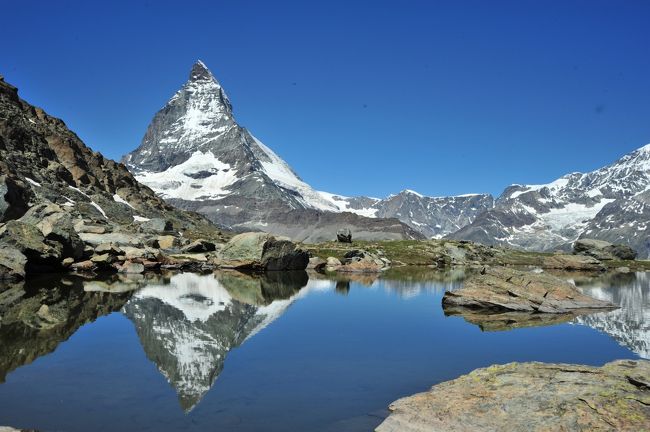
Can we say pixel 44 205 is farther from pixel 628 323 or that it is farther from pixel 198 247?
pixel 628 323

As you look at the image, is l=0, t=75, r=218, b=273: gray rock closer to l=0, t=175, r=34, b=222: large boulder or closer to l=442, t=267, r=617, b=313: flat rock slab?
l=0, t=175, r=34, b=222: large boulder

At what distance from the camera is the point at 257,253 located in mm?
83750

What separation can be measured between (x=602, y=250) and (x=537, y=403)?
196095 millimetres

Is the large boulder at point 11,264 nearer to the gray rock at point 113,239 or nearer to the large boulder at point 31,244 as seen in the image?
the large boulder at point 31,244

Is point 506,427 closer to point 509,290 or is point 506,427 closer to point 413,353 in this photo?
point 413,353

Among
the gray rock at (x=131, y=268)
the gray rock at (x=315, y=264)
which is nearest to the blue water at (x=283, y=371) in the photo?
the gray rock at (x=131, y=268)

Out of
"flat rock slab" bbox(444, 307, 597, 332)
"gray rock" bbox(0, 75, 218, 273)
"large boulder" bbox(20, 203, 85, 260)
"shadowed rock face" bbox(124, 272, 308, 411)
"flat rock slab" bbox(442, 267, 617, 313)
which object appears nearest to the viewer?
"shadowed rock face" bbox(124, 272, 308, 411)

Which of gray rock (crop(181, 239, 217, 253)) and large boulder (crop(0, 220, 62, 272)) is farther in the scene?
gray rock (crop(181, 239, 217, 253))

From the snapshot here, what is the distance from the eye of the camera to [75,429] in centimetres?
1540

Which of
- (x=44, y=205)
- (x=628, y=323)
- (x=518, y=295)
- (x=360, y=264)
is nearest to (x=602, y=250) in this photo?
(x=360, y=264)

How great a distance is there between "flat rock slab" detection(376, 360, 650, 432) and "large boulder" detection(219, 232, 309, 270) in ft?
218

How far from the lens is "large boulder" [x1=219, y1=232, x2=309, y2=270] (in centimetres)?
8406

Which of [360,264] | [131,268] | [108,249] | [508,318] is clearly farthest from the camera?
[360,264]

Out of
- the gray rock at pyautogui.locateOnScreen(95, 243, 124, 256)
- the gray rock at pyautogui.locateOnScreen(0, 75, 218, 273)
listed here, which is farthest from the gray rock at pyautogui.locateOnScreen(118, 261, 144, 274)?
the gray rock at pyautogui.locateOnScreen(0, 75, 218, 273)
